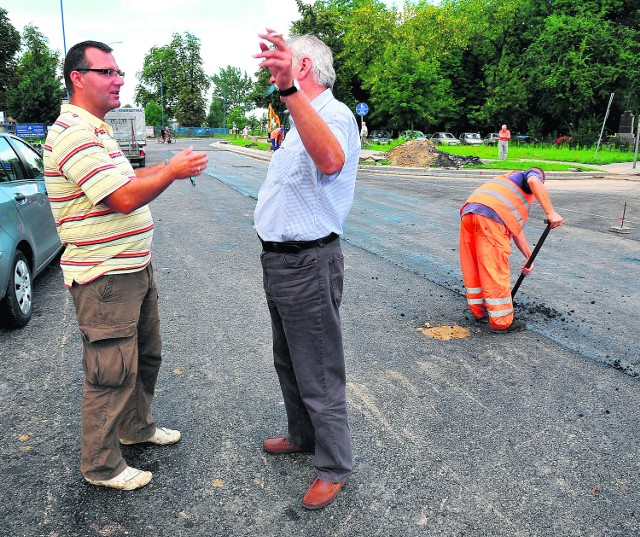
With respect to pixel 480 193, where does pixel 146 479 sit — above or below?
below

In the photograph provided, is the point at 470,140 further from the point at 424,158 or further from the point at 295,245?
the point at 295,245

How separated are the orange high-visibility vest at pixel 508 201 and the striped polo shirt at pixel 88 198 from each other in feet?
10.4

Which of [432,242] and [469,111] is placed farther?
[469,111]

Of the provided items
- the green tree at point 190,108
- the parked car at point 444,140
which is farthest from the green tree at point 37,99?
the green tree at point 190,108

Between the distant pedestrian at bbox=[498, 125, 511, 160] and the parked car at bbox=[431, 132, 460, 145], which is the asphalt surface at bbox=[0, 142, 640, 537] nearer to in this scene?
the distant pedestrian at bbox=[498, 125, 511, 160]

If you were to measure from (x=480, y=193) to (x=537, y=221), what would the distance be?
6519 mm

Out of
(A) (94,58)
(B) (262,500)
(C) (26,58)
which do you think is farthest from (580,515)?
(C) (26,58)

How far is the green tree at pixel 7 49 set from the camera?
61.8 metres

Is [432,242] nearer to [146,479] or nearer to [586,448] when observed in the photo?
[586,448]

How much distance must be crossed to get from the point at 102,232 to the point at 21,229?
10.5 feet

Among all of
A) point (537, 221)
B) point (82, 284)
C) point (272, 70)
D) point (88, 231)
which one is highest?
point (272, 70)

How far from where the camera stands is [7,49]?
206 feet

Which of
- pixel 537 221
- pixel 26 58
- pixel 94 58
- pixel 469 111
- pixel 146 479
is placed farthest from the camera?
pixel 26 58

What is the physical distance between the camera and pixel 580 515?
8.61 ft
